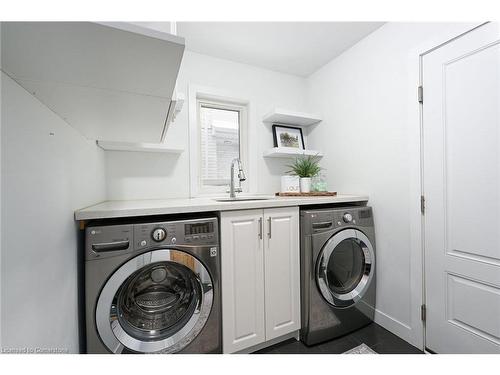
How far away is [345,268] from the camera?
1.68 meters

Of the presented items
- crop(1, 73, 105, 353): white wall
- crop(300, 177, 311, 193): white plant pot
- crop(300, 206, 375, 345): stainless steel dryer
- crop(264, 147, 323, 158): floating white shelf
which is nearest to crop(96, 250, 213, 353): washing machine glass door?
crop(1, 73, 105, 353): white wall

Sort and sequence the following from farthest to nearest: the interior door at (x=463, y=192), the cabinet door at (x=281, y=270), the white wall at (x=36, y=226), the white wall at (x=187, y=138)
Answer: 1. the white wall at (x=187, y=138)
2. the cabinet door at (x=281, y=270)
3. the interior door at (x=463, y=192)
4. the white wall at (x=36, y=226)

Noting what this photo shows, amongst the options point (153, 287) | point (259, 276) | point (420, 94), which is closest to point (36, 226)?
point (153, 287)

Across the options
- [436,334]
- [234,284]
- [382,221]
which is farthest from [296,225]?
[436,334]

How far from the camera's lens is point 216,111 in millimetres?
2176

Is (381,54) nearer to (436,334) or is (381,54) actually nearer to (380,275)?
(380,275)

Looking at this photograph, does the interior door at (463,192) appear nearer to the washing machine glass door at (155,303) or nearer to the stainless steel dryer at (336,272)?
the stainless steel dryer at (336,272)

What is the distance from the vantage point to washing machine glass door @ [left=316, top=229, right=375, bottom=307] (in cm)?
148

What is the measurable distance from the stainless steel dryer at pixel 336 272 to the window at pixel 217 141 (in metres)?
1.00

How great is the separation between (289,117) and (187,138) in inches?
40.5

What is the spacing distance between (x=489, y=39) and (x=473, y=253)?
1.17 metres

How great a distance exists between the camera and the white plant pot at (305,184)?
6.65ft

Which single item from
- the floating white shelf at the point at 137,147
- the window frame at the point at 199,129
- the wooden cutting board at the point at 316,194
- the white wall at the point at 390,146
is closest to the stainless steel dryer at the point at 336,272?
the white wall at the point at 390,146
